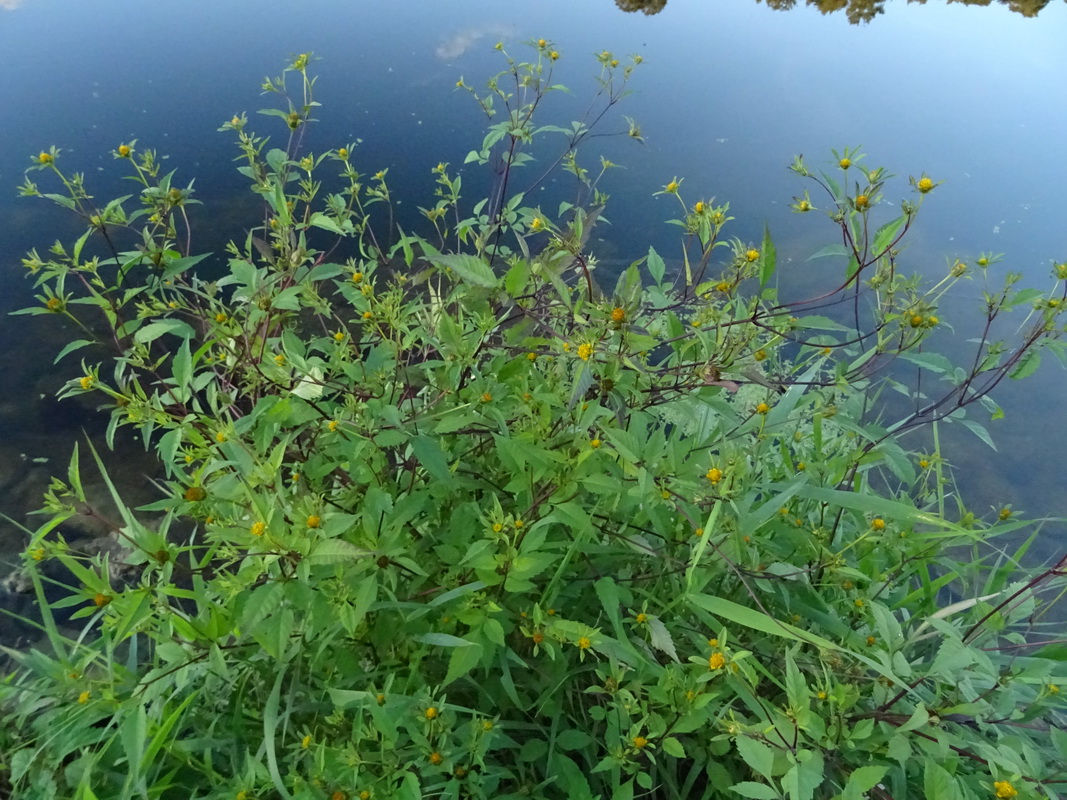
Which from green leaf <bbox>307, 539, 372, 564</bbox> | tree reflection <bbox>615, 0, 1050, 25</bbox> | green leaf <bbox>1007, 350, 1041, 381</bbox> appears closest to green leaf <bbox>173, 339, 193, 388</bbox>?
green leaf <bbox>307, 539, 372, 564</bbox>

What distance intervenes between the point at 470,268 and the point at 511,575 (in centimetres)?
38

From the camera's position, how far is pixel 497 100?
2.99m

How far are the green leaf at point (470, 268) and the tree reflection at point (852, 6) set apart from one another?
3818 mm

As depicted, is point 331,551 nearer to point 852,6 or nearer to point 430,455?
point 430,455

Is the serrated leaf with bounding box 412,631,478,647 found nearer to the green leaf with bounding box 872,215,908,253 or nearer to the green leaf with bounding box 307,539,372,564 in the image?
the green leaf with bounding box 307,539,372,564

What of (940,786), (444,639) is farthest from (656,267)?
(940,786)

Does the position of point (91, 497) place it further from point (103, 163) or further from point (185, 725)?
point (103, 163)

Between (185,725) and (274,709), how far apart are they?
0.81ft

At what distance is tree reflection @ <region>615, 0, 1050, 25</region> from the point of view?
3.99m

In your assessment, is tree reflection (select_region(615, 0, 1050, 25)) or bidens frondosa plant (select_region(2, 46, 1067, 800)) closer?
bidens frondosa plant (select_region(2, 46, 1067, 800))

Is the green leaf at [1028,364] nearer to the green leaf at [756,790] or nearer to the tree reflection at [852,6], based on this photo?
the green leaf at [756,790]

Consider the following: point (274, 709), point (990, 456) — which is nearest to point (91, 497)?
point (274, 709)

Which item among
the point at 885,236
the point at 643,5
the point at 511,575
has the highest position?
the point at 643,5

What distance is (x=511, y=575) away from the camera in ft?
2.53
